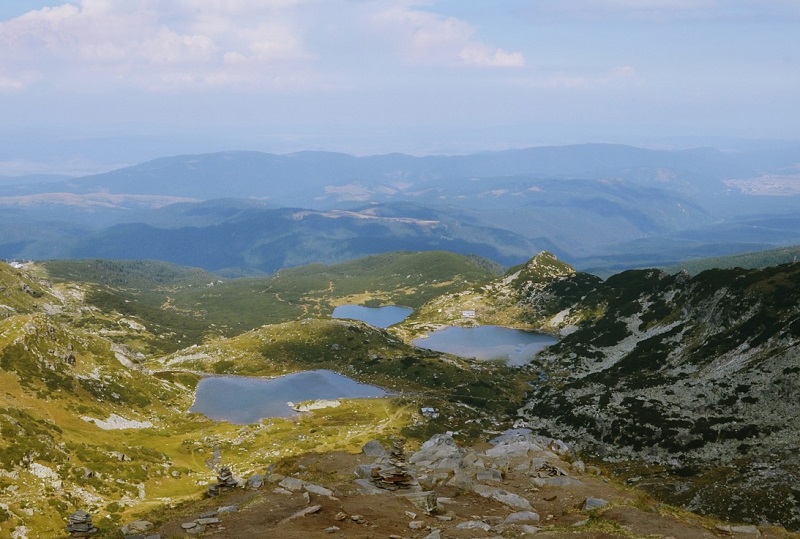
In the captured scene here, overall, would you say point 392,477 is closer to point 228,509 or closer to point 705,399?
point 228,509

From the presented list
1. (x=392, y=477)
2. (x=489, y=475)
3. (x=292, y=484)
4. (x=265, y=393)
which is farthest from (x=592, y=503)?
(x=265, y=393)

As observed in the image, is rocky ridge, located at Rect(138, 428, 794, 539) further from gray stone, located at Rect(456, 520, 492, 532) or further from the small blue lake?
the small blue lake

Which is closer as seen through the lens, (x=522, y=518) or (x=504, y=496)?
(x=522, y=518)

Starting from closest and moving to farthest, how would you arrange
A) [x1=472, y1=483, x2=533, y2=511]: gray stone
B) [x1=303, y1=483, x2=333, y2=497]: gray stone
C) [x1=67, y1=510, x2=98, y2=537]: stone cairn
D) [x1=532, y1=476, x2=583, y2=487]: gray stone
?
1. [x1=67, y1=510, x2=98, y2=537]: stone cairn
2. [x1=303, y1=483, x2=333, y2=497]: gray stone
3. [x1=472, y1=483, x2=533, y2=511]: gray stone
4. [x1=532, y1=476, x2=583, y2=487]: gray stone

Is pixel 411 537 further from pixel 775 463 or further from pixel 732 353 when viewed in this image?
pixel 732 353

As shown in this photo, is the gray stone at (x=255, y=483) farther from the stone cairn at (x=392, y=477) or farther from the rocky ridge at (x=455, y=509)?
the stone cairn at (x=392, y=477)

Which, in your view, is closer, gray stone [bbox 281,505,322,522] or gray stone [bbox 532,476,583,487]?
gray stone [bbox 281,505,322,522]

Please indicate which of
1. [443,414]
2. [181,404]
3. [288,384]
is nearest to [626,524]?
[443,414]

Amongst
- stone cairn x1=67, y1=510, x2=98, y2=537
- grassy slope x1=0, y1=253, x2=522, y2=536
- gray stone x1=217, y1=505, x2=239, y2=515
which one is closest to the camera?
gray stone x1=217, y1=505, x2=239, y2=515

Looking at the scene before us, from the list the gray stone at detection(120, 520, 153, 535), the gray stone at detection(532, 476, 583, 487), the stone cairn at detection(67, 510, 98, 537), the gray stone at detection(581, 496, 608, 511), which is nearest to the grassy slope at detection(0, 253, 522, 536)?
the stone cairn at detection(67, 510, 98, 537)
